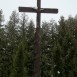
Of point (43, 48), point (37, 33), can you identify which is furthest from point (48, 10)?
point (43, 48)

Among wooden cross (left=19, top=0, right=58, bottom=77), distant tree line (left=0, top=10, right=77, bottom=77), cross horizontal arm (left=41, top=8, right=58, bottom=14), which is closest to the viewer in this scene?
wooden cross (left=19, top=0, right=58, bottom=77)

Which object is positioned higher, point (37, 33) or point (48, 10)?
point (48, 10)

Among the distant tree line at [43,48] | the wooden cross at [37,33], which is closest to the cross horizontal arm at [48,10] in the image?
the wooden cross at [37,33]

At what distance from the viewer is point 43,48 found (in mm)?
55969

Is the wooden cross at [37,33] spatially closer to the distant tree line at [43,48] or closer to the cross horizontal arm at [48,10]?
the cross horizontal arm at [48,10]

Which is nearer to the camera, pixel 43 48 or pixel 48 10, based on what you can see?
pixel 48 10

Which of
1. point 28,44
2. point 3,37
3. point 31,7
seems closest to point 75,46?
point 28,44

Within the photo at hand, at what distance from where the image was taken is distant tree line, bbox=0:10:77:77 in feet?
132

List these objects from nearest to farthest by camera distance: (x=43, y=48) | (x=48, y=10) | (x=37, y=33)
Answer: (x=37, y=33) < (x=48, y=10) < (x=43, y=48)

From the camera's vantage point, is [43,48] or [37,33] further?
[43,48]

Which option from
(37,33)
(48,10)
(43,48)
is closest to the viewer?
(37,33)

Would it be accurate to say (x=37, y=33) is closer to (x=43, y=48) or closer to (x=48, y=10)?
(x=48, y=10)

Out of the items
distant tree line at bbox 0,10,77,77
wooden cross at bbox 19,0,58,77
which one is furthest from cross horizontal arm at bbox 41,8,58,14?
distant tree line at bbox 0,10,77,77

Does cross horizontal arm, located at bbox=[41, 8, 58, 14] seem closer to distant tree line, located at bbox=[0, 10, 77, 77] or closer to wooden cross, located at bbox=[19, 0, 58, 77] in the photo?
wooden cross, located at bbox=[19, 0, 58, 77]
